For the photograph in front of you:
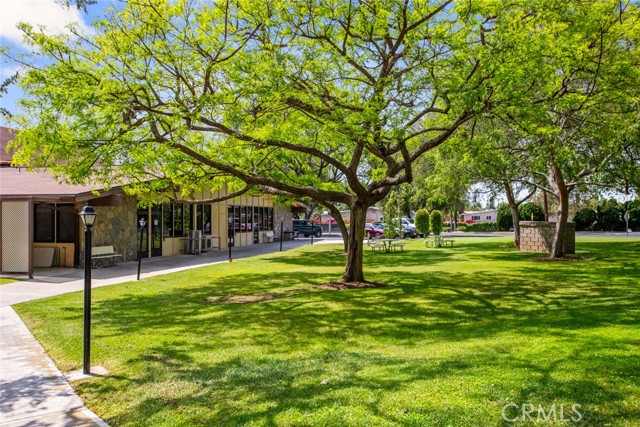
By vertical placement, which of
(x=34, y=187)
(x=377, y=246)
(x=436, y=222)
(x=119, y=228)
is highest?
(x=34, y=187)

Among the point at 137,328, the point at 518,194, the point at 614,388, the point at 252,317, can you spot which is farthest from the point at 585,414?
the point at 518,194

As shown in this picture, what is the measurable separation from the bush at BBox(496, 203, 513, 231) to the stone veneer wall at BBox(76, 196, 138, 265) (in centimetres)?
3749

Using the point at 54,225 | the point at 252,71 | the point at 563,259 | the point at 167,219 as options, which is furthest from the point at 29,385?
the point at 563,259

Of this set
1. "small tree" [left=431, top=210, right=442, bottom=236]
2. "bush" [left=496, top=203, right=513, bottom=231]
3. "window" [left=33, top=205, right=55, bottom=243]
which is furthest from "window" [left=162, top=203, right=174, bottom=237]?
"bush" [left=496, top=203, right=513, bottom=231]

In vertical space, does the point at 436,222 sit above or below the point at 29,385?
above

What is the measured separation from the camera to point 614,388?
4199 millimetres

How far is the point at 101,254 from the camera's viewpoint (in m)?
16.8

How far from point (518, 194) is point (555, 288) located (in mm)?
18538

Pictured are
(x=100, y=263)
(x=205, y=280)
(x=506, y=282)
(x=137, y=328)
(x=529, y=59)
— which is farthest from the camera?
(x=100, y=263)

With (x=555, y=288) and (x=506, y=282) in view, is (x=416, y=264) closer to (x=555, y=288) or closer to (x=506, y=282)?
(x=506, y=282)

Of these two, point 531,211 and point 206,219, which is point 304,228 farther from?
point 531,211

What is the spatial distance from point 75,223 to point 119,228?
1.98 meters

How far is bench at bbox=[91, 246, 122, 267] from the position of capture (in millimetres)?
16516

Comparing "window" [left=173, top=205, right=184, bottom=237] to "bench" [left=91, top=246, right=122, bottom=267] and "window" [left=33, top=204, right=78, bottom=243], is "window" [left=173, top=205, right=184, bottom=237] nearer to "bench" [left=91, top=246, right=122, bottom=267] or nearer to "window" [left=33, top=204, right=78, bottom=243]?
"bench" [left=91, top=246, right=122, bottom=267]
